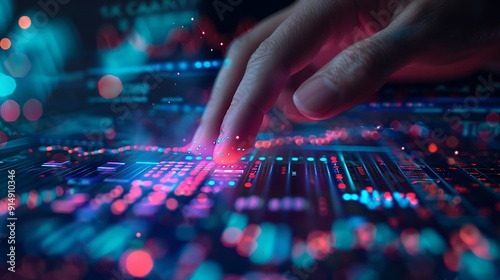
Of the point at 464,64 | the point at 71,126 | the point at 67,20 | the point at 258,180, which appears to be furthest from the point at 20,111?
the point at 464,64

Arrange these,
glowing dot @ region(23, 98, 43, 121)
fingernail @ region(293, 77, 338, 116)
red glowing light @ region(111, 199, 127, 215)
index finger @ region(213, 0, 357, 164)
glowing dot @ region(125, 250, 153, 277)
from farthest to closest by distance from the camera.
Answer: glowing dot @ region(23, 98, 43, 121) < index finger @ region(213, 0, 357, 164) < fingernail @ region(293, 77, 338, 116) < red glowing light @ region(111, 199, 127, 215) < glowing dot @ region(125, 250, 153, 277)

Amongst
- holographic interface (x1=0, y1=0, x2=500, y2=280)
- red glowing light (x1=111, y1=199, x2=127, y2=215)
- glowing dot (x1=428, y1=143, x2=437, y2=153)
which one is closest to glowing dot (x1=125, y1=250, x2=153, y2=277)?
holographic interface (x1=0, y1=0, x2=500, y2=280)

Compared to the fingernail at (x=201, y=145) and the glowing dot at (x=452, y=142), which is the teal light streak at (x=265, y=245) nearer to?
the fingernail at (x=201, y=145)

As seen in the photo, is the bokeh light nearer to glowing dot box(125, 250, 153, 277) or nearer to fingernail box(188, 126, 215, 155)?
fingernail box(188, 126, 215, 155)

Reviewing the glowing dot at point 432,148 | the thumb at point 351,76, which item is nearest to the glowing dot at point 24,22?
the thumb at point 351,76

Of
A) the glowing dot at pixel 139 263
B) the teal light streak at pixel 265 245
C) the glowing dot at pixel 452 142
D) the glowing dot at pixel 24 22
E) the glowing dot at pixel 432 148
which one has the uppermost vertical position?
the glowing dot at pixel 24 22

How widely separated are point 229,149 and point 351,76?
261 millimetres

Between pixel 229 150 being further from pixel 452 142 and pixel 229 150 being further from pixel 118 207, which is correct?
pixel 452 142

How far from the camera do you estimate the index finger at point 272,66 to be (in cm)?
73

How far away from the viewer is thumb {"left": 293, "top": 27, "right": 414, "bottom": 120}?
0.61 metres

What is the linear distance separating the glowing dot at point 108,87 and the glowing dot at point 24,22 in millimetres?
244

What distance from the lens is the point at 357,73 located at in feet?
2.01

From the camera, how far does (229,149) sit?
0.71 metres

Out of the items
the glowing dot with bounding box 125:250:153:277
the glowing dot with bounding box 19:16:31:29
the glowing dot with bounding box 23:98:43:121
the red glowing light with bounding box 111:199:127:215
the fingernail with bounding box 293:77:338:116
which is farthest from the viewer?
the glowing dot with bounding box 23:98:43:121
